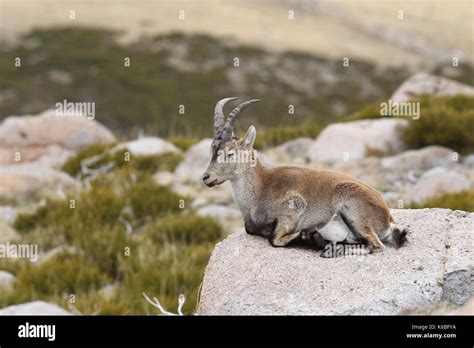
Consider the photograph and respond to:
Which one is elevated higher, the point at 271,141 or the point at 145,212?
the point at 271,141

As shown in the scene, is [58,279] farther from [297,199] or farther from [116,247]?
[297,199]

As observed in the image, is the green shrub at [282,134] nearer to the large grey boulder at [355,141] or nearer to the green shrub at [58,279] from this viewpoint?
the large grey boulder at [355,141]

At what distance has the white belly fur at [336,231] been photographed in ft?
29.5

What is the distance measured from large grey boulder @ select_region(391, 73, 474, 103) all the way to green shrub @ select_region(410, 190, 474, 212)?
1328 cm

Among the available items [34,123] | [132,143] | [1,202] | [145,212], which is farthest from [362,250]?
[34,123]

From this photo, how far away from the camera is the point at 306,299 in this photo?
839cm

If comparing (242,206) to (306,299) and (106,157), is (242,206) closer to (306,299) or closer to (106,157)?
(306,299)

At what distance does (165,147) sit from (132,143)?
1.07 metres

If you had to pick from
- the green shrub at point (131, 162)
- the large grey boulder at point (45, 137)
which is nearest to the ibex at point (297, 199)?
the green shrub at point (131, 162)

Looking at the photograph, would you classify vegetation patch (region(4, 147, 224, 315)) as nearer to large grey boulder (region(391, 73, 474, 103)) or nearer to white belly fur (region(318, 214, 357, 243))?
white belly fur (region(318, 214, 357, 243))

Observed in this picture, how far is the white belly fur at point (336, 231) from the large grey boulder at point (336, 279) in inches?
9.1

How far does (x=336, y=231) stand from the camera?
903cm

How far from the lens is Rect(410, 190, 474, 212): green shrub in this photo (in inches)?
634

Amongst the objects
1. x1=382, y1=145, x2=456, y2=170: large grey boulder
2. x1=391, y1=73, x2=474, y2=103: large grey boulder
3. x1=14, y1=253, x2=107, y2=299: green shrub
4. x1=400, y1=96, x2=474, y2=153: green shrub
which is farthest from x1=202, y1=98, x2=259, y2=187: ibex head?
x1=391, y1=73, x2=474, y2=103: large grey boulder
